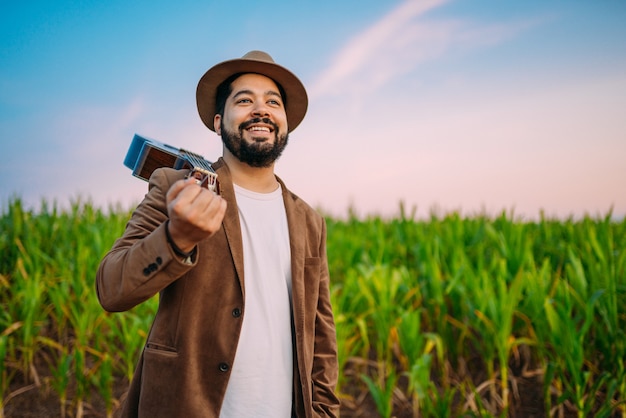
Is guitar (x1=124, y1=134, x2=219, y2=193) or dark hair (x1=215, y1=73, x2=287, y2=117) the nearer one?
guitar (x1=124, y1=134, x2=219, y2=193)

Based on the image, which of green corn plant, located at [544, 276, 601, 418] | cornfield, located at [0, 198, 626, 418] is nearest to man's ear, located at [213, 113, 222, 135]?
cornfield, located at [0, 198, 626, 418]

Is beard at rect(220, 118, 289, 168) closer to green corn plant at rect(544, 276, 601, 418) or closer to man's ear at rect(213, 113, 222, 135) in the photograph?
man's ear at rect(213, 113, 222, 135)

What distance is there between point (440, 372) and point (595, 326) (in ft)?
3.96

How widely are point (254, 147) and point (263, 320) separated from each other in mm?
606

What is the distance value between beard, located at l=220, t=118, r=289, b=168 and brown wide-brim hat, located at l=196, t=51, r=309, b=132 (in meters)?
0.25

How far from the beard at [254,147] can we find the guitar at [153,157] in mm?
117

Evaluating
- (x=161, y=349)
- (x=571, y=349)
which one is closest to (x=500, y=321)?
(x=571, y=349)

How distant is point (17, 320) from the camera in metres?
4.03

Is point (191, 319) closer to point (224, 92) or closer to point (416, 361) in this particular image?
point (224, 92)

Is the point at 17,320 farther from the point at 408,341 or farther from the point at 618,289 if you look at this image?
the point at 618,289

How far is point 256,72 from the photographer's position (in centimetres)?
191

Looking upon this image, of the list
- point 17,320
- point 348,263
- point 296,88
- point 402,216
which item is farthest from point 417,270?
point 17,320

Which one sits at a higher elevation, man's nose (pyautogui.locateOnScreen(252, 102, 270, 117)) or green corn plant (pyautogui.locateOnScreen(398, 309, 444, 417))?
man's nose (pyautogui.locateOnScreen(252, 102, 270, 117))

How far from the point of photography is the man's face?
5.74ft
